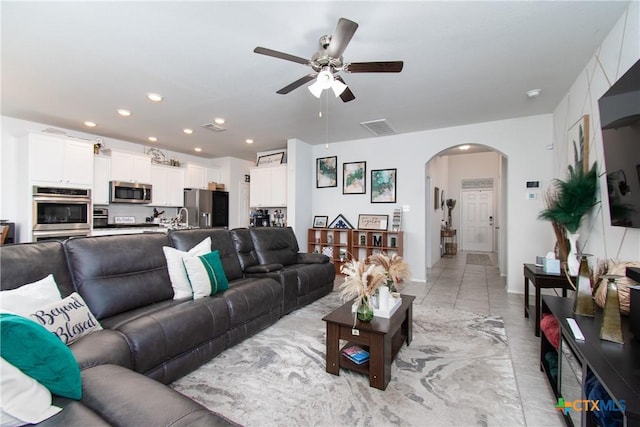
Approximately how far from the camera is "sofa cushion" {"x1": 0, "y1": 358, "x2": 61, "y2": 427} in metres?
0.91

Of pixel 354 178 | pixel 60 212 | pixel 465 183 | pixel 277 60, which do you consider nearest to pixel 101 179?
pixel 60 212

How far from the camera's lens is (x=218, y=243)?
3162mm

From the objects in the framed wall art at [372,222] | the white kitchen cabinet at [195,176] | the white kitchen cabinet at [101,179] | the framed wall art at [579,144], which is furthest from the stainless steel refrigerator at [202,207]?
→ the framed wall art at [579,144]

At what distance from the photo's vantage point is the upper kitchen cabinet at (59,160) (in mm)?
4168

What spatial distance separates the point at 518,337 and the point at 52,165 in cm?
639

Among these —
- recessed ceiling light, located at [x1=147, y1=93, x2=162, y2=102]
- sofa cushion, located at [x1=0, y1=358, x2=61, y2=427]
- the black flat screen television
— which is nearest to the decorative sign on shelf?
the black flat screen television

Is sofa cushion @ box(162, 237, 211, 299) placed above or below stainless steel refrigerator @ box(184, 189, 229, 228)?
below

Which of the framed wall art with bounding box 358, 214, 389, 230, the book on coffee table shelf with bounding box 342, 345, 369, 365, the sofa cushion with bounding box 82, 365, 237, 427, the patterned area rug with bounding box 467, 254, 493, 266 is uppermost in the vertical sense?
the framed wall art with bounding box 358, 214, 389, 230

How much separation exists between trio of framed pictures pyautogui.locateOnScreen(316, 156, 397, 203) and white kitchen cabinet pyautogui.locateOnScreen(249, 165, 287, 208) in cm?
75

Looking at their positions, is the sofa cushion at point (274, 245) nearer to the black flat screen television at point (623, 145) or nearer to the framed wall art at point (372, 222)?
the framed wall art at point (372, 222)

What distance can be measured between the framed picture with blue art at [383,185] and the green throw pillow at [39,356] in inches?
190

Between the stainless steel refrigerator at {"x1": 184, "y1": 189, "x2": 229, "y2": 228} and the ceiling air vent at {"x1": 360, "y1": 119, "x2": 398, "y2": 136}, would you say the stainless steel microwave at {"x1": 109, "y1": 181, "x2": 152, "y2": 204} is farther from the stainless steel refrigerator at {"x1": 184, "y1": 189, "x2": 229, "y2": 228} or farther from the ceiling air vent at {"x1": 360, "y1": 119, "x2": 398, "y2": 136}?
the ceiling air vent at {"x1": 360, "y1": 119, "x2": 398, "y2": 136}

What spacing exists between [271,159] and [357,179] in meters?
2.06

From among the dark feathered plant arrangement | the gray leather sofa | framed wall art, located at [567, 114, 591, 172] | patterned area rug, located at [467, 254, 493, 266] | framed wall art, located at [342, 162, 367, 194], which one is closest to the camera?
the gray leather sofa
